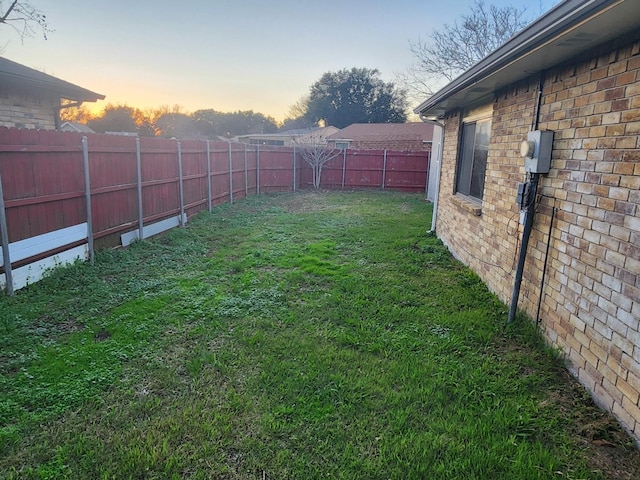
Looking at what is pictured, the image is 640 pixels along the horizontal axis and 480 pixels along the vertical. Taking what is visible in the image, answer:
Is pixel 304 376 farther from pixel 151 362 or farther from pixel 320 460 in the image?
pixel 151 362

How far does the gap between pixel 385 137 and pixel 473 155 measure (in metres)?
22.4

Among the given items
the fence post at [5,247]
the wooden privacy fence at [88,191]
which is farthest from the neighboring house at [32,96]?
the fence post at [5,247]

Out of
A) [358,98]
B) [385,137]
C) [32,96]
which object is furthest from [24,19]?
[358,98]

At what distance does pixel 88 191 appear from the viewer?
5215 millimetres

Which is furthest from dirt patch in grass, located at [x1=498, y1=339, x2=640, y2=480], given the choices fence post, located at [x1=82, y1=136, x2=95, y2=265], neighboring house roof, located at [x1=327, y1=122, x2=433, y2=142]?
neighboring house roof, located at [x1=327, y1=122, x2=433, y2=142]

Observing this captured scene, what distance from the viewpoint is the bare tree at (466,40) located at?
1944 centimetres

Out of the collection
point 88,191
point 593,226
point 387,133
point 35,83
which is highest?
point 387,133

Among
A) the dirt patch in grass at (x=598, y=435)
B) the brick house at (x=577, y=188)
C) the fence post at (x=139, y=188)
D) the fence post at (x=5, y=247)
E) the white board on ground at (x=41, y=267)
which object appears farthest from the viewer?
the fence post at (x=139, y=188)

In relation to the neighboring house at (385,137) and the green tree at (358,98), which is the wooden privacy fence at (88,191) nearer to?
the neighboring house at (385,137)

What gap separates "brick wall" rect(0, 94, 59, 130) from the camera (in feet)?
25.8

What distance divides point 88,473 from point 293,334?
1.80 metres

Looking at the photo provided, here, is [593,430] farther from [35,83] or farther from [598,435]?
[35,83]

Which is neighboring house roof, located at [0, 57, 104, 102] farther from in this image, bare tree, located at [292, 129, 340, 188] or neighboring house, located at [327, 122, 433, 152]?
neighboring house, located at [327, 122, 433, 152]

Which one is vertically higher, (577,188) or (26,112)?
(26,112)
